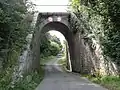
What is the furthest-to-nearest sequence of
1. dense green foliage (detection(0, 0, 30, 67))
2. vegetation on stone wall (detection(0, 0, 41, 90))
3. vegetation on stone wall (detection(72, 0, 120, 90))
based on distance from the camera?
1. vegetation on stone wall (detection(72, 0, 120, 90))
2. dense green foliage (detection(0, 0, 30, 67))
3. vegetation on stone wall (detection(0, 0, 41, 90))

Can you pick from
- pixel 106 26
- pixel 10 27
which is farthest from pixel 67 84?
pixel 106 26

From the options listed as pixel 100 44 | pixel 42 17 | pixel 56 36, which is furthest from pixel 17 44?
pixel 56 36

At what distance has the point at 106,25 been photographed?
1766 cm

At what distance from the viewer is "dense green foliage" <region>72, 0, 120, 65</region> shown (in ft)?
55.0

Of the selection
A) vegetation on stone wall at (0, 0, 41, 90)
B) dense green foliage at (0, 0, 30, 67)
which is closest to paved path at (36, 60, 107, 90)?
vegetation on stone wall at (0, 0, 41, 90)

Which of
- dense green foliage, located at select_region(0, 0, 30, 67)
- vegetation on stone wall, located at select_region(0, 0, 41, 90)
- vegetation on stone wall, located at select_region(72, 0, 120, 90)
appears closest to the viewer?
vegetation on stone wall, located at select_region(0, 0, 41, 90)

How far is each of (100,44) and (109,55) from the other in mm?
1171

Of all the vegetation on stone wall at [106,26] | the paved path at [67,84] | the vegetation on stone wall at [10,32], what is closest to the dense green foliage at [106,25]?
the vegetation on stone wall at [106,26]

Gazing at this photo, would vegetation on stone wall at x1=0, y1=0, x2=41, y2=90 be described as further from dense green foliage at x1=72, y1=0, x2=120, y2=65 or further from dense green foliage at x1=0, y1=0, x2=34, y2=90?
dense green foliage at x1=72, y1=0, x2=120, y2=65

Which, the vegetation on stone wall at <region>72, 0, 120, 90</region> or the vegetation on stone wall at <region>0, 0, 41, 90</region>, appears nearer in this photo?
the vegetation on stone wall at <region>0, 0, 41, 90</region>

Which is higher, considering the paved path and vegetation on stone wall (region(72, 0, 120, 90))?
vegetation on stone wall (region(72, 0, 120, 90))

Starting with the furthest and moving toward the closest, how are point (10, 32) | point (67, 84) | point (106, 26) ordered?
1. point (106, 26)
2. point (67, 84)
3. point (10, 32)

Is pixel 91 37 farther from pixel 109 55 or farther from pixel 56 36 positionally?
pixel 56 36

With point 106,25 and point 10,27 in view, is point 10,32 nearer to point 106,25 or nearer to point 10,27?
point 10,27
